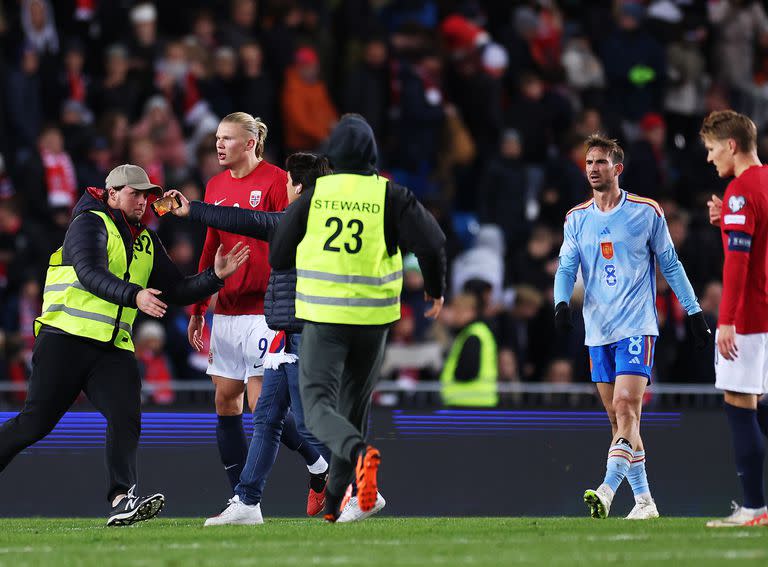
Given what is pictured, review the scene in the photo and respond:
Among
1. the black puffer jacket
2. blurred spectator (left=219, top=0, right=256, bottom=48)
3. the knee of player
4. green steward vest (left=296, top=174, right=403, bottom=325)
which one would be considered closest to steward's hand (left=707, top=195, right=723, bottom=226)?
the knee of player

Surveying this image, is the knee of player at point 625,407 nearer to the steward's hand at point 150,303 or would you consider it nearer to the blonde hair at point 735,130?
the blonde hair at point 735,130

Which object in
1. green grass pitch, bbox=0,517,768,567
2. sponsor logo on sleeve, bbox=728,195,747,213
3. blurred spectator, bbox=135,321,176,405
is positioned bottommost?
green grass pitch, bbox=0,517,768,567

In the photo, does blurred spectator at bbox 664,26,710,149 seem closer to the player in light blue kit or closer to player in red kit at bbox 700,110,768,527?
the player in light blue kit

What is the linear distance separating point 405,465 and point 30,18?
24.5ft

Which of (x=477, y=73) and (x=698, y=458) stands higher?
(x=477, y=73)

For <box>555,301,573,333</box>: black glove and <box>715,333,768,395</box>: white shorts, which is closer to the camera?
<box>715,333,768,395</box>: white shorts

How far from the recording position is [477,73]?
18.2 meters

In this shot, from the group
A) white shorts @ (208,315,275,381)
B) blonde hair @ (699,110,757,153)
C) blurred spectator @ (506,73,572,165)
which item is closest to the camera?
blonde hair @ (699,110,757,153)

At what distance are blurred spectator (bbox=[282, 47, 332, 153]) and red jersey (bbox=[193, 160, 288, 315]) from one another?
6776mm

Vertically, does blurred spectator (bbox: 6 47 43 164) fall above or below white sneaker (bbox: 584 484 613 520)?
above

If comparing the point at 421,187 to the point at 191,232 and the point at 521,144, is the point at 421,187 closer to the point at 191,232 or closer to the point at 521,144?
the point at 521,144

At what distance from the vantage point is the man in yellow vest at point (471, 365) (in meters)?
13.1

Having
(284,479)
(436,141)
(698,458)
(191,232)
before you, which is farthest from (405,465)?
(436,141)

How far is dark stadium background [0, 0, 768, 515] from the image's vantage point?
37.3ft
